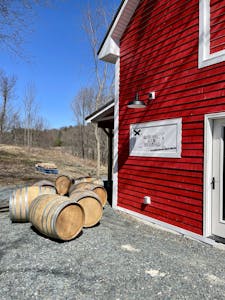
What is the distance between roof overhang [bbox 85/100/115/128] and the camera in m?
7.72

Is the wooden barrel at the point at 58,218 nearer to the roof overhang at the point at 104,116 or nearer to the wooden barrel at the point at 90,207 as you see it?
the wooden barrel at the point at 90,207

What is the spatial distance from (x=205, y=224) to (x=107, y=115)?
5.30 metres

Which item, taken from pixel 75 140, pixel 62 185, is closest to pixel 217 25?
pixel 62 185

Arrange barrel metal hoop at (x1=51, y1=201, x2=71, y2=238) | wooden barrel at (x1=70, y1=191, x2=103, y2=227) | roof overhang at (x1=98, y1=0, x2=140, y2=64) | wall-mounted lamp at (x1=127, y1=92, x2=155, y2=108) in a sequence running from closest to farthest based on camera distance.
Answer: barrel metal hoop at (x1=51, y1=201, x2=71, y2=238), wooden barrel at (x1=70, y1=191, x2=103, y2=227), wall-mounted lamp at (x1=127, y1=92, x2=155, y2=108), roof overhang at (x1=98, y1=0, x2=140, y2=64)

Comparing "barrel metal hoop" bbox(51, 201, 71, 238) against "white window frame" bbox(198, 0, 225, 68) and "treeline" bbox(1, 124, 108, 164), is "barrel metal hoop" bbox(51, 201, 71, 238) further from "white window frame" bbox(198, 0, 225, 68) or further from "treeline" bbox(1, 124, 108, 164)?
"treeline" bbox(1, 124, 108, 164)

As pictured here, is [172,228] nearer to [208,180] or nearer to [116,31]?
[208,180]

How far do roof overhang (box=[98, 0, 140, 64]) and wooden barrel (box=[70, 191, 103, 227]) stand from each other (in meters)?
3.98

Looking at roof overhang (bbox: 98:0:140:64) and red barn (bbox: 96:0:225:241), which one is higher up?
roof overhang (bbox: 98:0:140:64)

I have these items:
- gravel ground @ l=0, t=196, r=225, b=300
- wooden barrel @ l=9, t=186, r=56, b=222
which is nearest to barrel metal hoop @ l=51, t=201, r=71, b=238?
gravel ground @ l=0, t=196, r=225, b=300

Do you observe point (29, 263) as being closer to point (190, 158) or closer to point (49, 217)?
point (49, 217)

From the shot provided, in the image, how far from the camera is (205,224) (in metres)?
4.25

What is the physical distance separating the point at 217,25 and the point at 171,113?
5.68 ft

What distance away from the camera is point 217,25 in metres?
4.30

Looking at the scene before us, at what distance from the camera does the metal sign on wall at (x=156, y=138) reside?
4.93 metres
